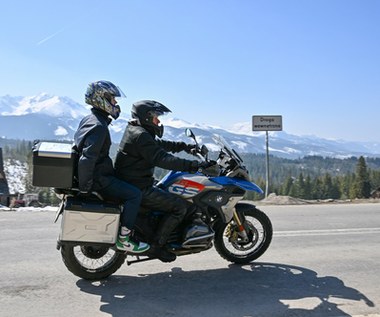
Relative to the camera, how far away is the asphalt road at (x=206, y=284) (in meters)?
4.32

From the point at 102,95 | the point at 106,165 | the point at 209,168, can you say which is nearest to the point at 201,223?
Result: the point at 209,168

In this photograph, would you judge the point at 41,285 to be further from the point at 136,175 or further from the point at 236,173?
the point at 236,173

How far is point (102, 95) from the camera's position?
498 cm

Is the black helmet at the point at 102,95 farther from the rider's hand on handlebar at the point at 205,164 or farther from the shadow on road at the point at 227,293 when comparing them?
the shadow on road at the point at 227,293

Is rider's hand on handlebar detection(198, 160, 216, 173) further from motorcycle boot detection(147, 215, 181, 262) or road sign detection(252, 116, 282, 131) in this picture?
road sign detection(252, 116, 282, 131)

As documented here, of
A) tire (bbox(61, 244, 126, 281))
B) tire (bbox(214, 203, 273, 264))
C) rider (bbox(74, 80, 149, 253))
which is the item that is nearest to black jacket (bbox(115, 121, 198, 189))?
rider (bbox(74, 80, 149, 253))

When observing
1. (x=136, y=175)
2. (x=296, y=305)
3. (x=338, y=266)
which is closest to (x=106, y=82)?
(x=136, y=175)

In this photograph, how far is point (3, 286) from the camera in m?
4.90

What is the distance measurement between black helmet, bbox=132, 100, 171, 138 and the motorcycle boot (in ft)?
3.76

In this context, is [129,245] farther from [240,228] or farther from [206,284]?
[240,228]

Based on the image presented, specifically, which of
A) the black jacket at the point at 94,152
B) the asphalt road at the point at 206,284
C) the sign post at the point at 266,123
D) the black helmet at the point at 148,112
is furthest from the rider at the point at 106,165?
the sign post at the point at 266,123

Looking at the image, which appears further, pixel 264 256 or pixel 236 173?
pixel 264 256

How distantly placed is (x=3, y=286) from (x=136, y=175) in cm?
196

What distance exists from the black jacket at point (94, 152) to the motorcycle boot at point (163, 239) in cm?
88
